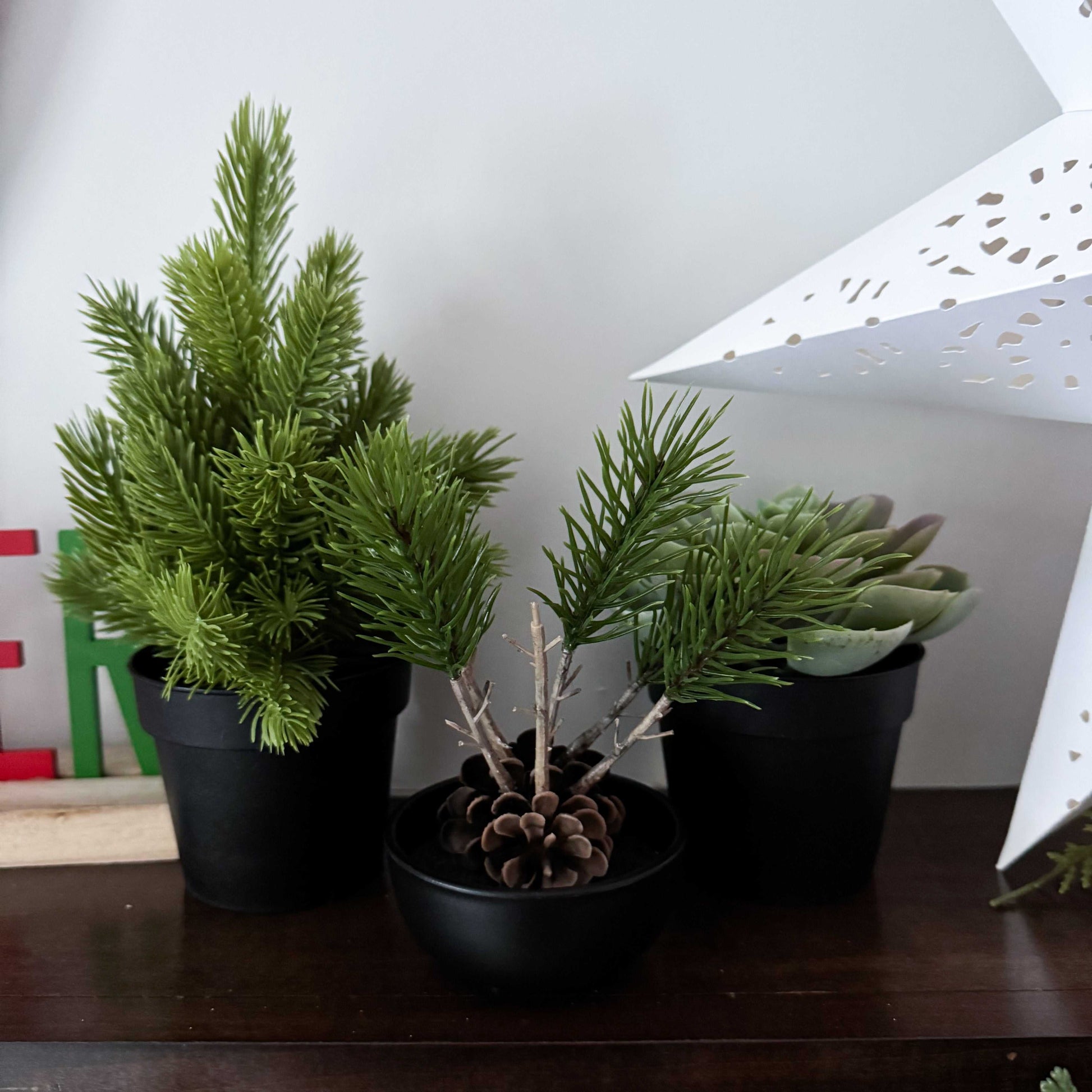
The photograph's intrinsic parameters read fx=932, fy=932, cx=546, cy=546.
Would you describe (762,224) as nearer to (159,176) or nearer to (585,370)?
(585,370)

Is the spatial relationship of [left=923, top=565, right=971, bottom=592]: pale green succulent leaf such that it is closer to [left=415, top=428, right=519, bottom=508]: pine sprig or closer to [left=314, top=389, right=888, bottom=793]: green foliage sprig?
[left=314, top=389, right=888, bottom=793]: green foliage sprig

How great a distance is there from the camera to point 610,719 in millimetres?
481

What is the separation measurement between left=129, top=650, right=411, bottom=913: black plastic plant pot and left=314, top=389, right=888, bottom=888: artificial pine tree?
7 cm

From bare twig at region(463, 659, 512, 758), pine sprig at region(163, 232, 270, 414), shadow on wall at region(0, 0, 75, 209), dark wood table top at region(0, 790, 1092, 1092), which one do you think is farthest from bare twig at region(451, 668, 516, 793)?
shadow on wall at region(0, 0, 75, 209)

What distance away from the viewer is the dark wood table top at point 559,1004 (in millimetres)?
419

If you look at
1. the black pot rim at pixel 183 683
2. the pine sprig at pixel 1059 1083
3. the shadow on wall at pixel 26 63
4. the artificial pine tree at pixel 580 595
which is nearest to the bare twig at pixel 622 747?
the artificial pine tree at pixel 580 595

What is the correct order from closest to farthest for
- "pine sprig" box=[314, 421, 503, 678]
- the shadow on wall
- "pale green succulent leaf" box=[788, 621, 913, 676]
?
1. "pine sprig" box=[314, 421, 503, 678]
2. "pale green succulent leaf" box=[788, 621, 913, 676]
3. the shadow on wall

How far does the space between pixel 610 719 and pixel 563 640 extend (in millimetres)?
63

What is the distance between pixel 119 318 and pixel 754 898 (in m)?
0.49

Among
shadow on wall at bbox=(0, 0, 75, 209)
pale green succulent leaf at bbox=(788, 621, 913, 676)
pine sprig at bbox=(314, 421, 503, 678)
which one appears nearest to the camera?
pine sprig at bbox=(314, 421, 503, 678)

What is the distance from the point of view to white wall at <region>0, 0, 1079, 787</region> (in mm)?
623

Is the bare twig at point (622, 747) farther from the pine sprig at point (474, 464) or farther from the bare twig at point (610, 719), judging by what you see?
the pine sprig at point (474, 464)

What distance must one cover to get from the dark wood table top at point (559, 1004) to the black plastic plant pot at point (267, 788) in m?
0.02

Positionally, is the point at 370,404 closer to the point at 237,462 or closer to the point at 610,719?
→ the point at 237,462
